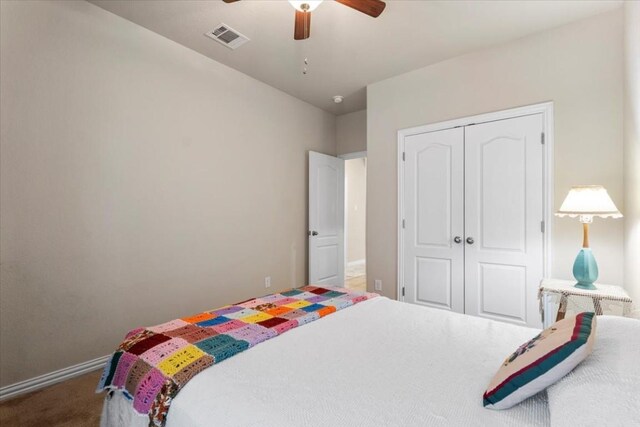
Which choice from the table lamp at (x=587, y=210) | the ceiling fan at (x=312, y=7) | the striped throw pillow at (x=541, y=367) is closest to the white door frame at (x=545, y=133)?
the table lamp at (x=587, y=210)

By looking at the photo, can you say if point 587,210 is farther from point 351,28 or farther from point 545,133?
point 351,28

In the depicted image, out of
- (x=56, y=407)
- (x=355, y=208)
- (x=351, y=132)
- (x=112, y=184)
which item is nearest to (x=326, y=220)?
(x=351, y=132)

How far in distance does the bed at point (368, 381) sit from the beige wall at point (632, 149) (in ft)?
3.99

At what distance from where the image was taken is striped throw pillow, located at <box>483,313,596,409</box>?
87cm

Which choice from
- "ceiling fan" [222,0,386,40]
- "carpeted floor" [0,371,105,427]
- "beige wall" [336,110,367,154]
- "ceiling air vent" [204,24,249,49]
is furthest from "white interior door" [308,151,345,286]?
"carpeted floor" [0,371,105,427]

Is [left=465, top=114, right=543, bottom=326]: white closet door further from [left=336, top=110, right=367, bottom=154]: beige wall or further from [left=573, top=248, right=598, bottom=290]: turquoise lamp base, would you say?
[left=336, top=110, right=367, bottom=154]: beige wall

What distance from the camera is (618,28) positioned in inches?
95.1

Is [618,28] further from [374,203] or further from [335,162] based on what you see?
[335,162]

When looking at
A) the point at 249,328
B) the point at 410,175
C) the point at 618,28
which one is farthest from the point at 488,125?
the point at 249,328

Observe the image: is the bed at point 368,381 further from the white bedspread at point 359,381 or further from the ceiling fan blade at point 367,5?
the ceiling fan blade at point 367,5

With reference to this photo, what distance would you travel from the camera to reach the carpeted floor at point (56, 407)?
5.91 ft

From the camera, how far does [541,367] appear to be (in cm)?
88

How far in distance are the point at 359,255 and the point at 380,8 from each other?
19.1ft

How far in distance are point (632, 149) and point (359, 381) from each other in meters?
2.38
